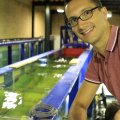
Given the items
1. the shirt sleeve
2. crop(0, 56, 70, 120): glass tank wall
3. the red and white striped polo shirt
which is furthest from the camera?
crop(0, 56, 70, 120): glass tank wall

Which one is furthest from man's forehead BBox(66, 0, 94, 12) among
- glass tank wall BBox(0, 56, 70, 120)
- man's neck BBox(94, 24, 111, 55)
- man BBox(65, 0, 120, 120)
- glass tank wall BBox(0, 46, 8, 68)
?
glass tank wall BBox(0, 46, 8, 68)

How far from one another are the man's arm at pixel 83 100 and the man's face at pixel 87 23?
13.1 inches

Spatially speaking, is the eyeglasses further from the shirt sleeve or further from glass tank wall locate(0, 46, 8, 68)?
glass tank wall locate(0, 46, 8, 68)

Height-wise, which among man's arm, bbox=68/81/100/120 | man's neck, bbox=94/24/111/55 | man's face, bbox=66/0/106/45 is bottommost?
man's arm, bbox=68/81/100/120

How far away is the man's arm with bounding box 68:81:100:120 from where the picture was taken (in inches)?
64.2

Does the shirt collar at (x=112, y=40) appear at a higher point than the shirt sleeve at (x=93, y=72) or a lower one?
higher

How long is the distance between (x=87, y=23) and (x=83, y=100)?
19.7 inches

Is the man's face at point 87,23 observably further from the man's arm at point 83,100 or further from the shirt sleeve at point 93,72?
the man's arm at point 83,100

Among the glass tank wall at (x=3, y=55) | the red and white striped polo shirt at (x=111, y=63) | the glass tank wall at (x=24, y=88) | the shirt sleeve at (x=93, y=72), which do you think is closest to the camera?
the red and white striped polo shirt at (x=111, y=63)

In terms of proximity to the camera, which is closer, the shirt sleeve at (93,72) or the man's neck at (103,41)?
the man's neck at (103,41)

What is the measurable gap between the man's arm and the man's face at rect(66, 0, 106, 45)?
0.33 meters

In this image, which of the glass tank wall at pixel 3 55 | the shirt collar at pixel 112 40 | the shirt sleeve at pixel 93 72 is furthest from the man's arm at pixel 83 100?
the glass tank wall at pixel 3 55

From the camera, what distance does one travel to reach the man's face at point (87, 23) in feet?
4.53

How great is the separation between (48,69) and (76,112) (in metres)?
3.56
